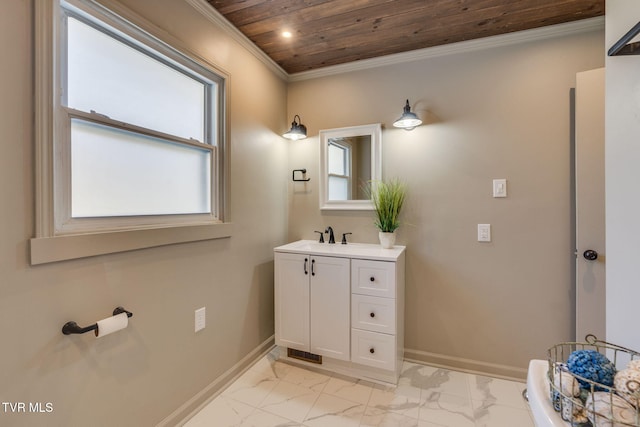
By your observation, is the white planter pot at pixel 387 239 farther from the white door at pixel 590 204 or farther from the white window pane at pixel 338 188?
the white door at pixel 590 204

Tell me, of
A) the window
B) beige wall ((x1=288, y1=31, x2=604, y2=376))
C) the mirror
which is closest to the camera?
beige wall ((x1=288, y1=31, x2=604, y2=376))

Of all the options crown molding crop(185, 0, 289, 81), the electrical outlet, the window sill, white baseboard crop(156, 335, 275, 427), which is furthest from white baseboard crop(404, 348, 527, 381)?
crown molding crop(185, 0, 289, 81)

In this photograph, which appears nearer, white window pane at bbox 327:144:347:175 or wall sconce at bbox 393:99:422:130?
wall sconce at bbox 393:99:422:130

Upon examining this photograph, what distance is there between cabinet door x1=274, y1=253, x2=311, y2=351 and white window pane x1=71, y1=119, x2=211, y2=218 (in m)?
0.72

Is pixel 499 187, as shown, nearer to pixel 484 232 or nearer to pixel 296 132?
pixel 484 232

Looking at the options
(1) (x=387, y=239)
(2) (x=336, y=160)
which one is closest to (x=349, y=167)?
(2) (x=336, y=160)

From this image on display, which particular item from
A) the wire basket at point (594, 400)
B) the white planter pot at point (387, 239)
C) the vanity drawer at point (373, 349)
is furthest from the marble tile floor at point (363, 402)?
the wire basket at point (594, 400)

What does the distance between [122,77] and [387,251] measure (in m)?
1.88

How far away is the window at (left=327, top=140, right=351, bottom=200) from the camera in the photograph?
2426mm

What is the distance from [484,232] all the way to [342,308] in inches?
46.0

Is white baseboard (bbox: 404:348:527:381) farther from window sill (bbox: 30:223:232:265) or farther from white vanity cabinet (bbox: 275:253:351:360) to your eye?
window sill (bbox: 30:223:232:265)

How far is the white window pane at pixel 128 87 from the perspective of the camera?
1.19 m

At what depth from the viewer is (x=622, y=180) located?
3.11 ft

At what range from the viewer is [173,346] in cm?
155
